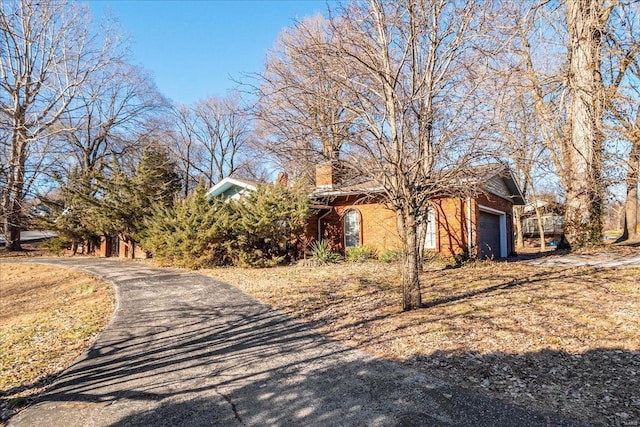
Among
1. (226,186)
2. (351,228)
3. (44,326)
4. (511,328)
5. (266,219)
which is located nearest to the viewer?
(511,328)

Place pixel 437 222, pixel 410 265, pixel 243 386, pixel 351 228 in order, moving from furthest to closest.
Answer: pixel 351 228, pixel 437 222, pixel 410 265, pixel 243 386

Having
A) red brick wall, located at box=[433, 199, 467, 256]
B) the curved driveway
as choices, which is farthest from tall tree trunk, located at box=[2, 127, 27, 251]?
red brick wall, located at box=[433, 199, 467, 256]

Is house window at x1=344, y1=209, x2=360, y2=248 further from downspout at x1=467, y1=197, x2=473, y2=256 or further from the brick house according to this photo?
downspout at x1=467, y1=197, x2=473, y2=256

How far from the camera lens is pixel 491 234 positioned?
1602 centimetres

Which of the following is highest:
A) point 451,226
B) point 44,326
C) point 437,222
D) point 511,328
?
point 437,222

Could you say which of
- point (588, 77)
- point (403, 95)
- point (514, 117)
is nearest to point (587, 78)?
point (588, 77)

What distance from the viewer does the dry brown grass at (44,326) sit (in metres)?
4.86

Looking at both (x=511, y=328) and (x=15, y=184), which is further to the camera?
(x=511, y=328)

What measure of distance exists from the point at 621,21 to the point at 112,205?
19853 mm

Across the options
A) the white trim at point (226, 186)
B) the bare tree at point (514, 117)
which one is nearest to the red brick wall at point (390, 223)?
the white trim at point (226, 186)

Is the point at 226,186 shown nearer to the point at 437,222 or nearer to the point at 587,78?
the point at 437,222

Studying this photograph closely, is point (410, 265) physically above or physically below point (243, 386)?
above

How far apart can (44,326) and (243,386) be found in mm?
5575

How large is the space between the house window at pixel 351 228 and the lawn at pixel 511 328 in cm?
530
